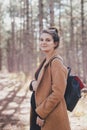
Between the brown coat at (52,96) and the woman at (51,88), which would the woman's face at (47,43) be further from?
the brown coat at (52,96)

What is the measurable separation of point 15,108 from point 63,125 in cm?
845

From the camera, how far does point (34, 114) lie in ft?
12.5

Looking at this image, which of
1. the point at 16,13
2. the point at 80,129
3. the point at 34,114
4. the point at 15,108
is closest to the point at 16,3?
the point at 16,13

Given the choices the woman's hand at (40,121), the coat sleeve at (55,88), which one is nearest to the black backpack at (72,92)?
the coat sleeve at (55,88)

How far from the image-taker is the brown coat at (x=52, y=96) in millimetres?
3461

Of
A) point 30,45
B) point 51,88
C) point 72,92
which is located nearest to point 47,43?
point 51,88

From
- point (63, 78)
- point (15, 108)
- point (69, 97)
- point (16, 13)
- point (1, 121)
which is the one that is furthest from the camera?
point (16, 13)

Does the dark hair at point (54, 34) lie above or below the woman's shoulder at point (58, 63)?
above

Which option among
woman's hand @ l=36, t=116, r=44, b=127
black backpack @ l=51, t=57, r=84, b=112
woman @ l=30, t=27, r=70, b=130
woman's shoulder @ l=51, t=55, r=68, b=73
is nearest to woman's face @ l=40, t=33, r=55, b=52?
woman @ l=30, t=27, r=70, b=130

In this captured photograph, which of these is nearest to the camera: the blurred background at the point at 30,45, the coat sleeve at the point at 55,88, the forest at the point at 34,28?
the coat sleeve at the point at 55,88

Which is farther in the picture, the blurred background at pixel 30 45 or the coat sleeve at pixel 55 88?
the blurred background at pixel 30 45

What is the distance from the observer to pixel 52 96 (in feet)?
11.4

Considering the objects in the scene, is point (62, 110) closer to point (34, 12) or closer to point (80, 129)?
point (80, 129)

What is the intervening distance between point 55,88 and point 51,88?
11cm
